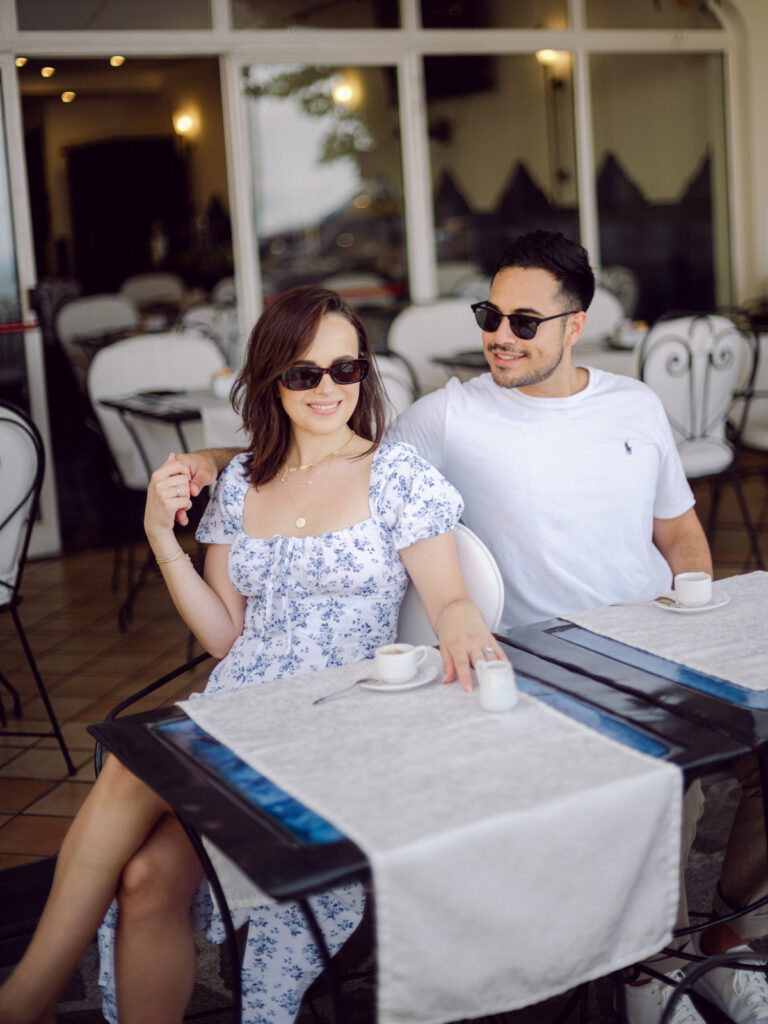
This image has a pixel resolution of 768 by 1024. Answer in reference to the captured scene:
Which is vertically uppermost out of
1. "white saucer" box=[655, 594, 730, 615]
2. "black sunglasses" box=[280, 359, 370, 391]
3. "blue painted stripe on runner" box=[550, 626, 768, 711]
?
"black sunglasses" box=[280, 359, 370, 391]

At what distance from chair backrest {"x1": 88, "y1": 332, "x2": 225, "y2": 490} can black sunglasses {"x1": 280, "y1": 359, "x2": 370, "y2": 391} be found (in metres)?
2.68

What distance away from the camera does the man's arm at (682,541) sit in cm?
235

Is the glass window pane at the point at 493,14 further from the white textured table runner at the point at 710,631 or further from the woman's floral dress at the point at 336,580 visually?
the white textured table runner at the point at 710,631

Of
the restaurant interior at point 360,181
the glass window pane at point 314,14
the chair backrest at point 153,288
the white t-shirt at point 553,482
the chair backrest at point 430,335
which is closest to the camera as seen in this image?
the white t-shirt at point 553,482

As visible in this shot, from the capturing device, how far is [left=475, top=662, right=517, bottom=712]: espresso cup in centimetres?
148

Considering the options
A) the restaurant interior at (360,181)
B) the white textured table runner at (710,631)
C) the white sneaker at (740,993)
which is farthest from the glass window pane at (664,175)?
the white sneaker at (740,993)

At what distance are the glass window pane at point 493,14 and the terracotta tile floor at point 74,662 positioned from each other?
262 cm

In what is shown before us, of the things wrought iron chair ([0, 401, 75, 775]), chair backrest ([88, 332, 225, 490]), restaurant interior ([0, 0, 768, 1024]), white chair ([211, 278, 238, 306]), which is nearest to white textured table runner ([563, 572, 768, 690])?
wrought iron chair ([0, 401, 75, 775])

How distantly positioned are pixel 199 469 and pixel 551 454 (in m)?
0.64

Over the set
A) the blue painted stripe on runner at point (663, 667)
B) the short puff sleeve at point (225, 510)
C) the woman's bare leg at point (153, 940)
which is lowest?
the woman's bare leg at point (153, 940)

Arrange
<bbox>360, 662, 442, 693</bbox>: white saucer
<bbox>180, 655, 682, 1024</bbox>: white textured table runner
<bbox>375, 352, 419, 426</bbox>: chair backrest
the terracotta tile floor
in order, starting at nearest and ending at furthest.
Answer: <bbox>180, 655, 682, 1024</bbox>: white textured table runner < <bbox>360, 662, 442, 693</bbox>: white saucer < the terracotta tile floor < <bbox>375, 352, 419, 426</bbox>: chair backrest

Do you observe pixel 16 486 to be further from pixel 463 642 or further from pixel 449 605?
pixel 463 642

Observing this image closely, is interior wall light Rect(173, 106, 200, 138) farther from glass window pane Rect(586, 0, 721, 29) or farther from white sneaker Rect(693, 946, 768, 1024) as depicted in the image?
white sneaker Rect(693, 946, 768, 1024)

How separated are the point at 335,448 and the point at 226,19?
4230 millimetres
